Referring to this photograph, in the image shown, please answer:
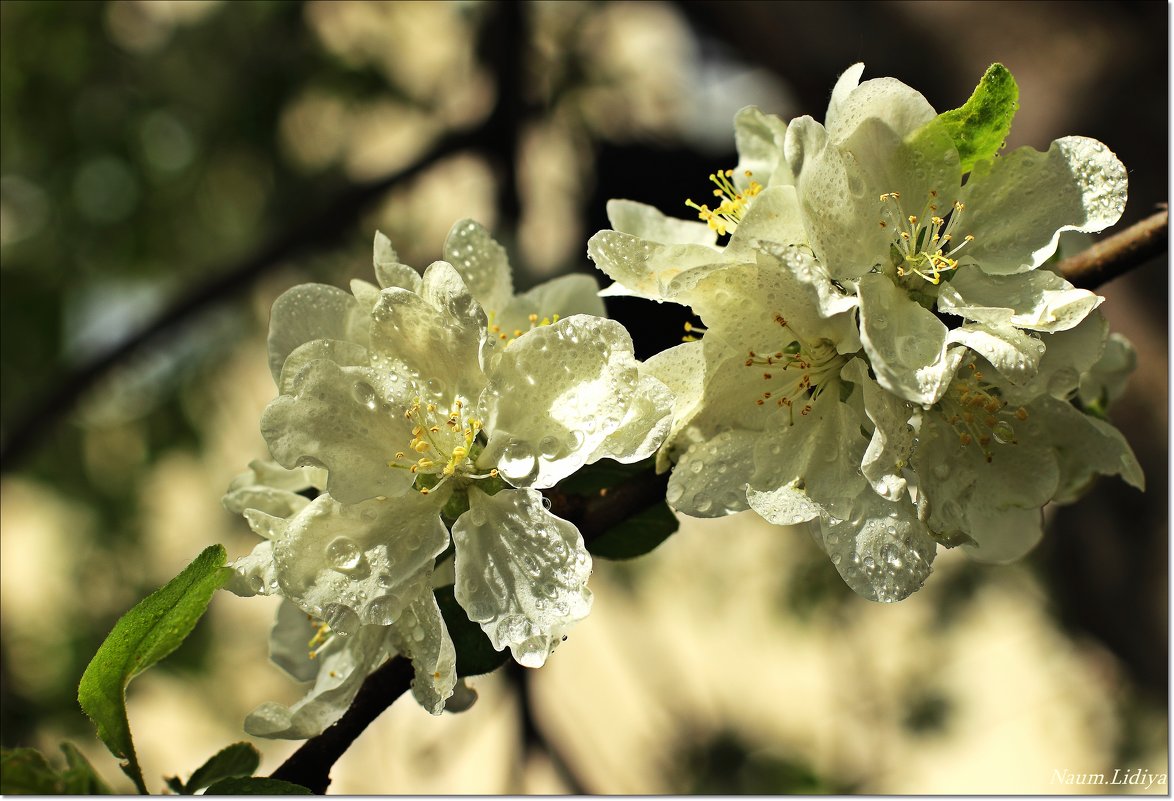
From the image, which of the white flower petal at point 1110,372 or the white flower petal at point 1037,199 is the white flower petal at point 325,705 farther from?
the white flower petal at point 1110,372

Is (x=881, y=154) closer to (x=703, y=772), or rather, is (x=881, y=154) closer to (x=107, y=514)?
(x=703, y=772)

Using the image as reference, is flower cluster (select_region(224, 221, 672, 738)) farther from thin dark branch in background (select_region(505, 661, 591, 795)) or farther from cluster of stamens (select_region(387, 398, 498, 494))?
thin dark branch in background (select_region(505, 661, 591, 795))

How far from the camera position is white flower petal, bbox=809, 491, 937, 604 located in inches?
24.3

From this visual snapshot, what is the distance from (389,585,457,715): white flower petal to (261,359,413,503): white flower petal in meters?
0.08

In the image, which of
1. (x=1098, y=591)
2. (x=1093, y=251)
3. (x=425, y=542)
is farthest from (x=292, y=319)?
(x=1098, y=591)

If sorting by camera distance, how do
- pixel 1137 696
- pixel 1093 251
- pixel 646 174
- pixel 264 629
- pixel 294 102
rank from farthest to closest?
pixel 264 629, pixel 294 102, pixel 1137 696, pixel 646 174, pixel 1093 251

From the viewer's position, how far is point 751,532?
3.26 m

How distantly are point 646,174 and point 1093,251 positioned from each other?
43.1 inches

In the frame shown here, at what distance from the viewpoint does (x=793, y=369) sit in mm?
672

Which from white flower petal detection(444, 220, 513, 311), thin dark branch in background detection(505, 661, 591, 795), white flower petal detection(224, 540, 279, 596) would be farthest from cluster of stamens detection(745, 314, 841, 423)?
thin dark branch in background detection(505, 661, 591, 795)

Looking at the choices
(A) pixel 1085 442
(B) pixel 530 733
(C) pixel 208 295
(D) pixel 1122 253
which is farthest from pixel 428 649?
(C) pixel 208 295

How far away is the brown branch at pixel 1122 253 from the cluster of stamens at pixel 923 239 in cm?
15

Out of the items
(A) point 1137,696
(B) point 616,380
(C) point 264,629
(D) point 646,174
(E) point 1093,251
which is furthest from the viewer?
(C) point 264,629

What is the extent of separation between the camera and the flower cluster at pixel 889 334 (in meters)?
0.62
